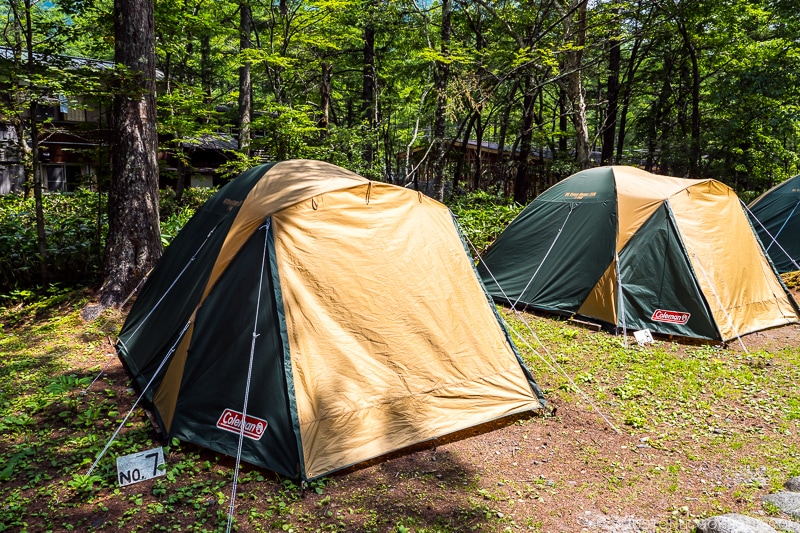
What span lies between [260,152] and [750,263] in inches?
443

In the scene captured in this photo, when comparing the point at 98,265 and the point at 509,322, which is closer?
the point at 509,322

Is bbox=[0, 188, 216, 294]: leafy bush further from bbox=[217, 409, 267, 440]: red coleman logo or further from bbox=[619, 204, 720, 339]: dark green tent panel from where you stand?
bbox=[619, 204, 720, 339]: dark green tent panel

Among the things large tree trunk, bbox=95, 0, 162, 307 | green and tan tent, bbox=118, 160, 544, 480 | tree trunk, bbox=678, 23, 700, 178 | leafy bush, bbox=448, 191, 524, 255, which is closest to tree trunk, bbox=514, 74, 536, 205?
leafy bush, bbox=448, 191, 524, 255

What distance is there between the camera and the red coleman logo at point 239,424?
351 cm

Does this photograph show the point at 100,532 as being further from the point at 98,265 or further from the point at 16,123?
the point at 16,123

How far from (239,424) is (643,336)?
505 centimetres

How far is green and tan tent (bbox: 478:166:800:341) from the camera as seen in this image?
21.3ft

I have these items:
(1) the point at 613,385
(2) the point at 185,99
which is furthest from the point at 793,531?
(2) the point at 185,99

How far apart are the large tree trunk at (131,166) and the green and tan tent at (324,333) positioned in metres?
2.36

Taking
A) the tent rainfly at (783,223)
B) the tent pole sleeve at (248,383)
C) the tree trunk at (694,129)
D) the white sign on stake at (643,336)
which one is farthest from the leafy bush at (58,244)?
the tree trunk at (694,129)

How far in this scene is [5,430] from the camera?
4.01 metres

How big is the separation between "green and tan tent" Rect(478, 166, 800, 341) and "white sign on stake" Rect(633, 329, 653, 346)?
6.3 inches

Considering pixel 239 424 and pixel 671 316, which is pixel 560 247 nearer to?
pixel 671 316

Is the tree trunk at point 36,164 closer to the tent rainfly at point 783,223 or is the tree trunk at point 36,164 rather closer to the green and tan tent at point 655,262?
the green and tan tent at point 655,262
